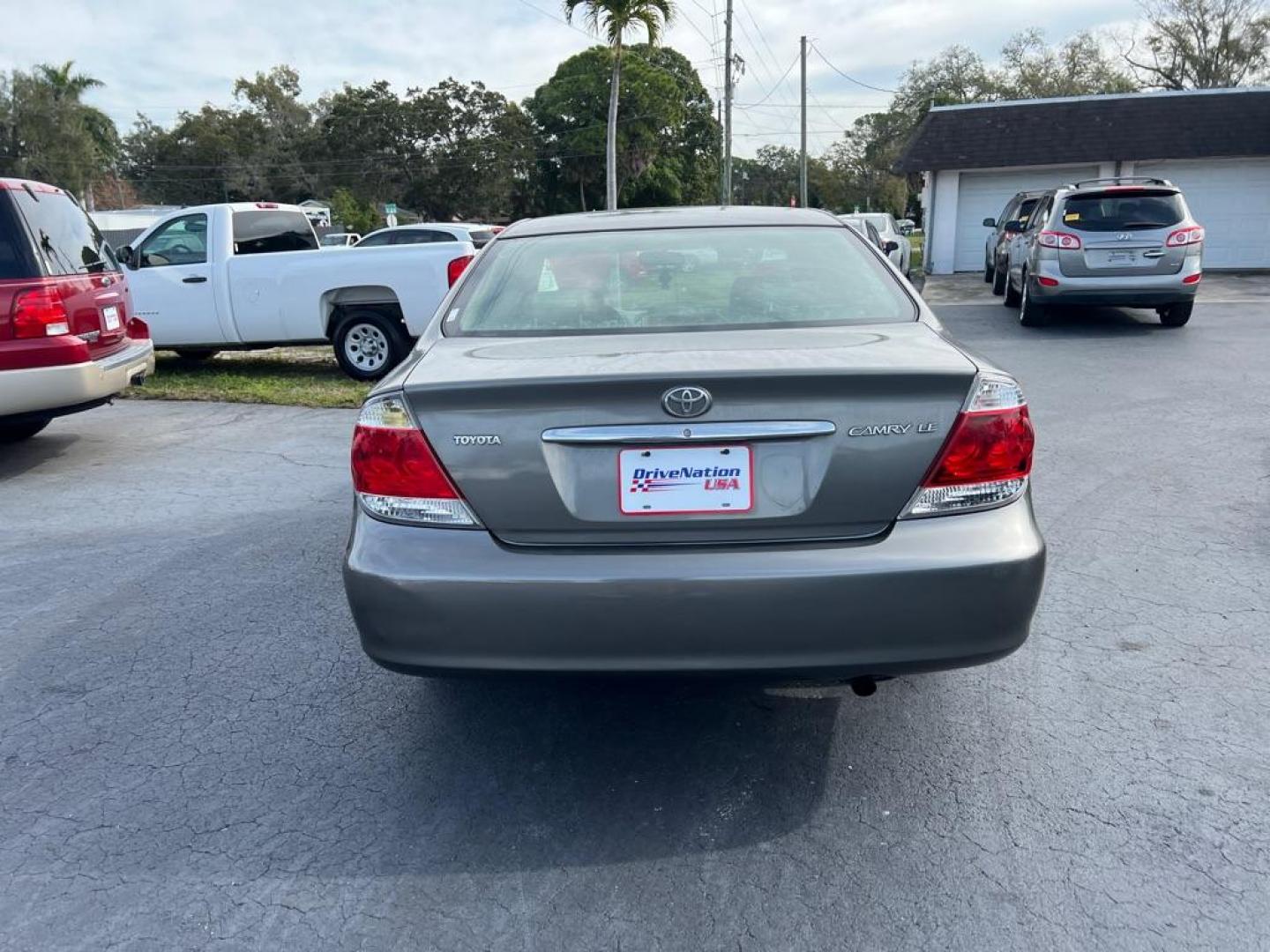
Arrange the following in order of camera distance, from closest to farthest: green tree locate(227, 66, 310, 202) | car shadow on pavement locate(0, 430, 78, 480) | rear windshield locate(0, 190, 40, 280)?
rear windshield locate(0, 190, 40, 280) < car shadow on pavement locate(0, 430, 78, 480) < green tree locate(227, 66, 310, 202)

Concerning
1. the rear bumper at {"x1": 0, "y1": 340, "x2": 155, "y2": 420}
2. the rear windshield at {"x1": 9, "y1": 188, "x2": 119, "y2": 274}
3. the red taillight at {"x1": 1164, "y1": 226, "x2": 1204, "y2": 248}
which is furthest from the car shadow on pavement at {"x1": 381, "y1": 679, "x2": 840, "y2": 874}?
the red taillight at {"x1": 1164, "y1": 226, "x2": 1204, "y2": 248}

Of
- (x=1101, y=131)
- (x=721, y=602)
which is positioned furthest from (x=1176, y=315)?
(x=1101, y=131)

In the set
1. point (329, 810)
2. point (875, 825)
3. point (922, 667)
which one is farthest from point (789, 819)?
point (329, 810)

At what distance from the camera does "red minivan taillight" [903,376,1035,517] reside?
8.47 feet

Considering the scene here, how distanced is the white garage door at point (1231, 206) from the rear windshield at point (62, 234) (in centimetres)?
2338

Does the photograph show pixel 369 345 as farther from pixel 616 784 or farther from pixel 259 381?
pixel 616 784

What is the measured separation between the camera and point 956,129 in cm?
2545

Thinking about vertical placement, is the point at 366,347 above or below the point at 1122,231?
below

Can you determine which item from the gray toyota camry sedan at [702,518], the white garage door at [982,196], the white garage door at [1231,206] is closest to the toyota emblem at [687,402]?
the gray toyota camry sedan at [702,518]

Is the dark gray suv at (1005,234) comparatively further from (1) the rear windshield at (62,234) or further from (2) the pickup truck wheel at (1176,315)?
(1) the rear windshield at (62,234)

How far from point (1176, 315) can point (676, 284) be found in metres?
11.4

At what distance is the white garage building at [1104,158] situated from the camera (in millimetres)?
23188

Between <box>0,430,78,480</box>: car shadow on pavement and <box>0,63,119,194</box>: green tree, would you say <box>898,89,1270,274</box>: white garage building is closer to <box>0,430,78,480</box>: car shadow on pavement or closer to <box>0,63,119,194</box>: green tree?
<box>0,430,78,480</box>: car shadow on pavement

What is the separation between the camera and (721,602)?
98.4 inches
